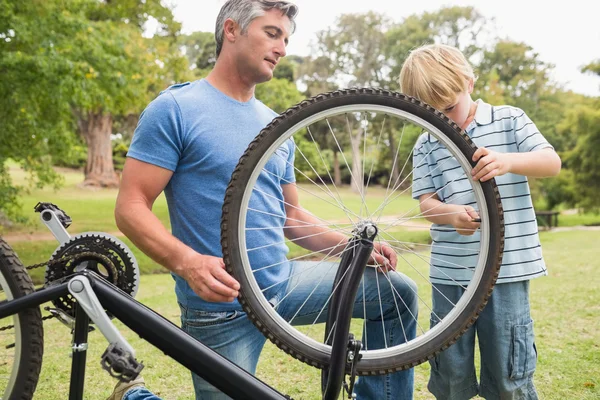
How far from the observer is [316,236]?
Answer: 7.88 feet

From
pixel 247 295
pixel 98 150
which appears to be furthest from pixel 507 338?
pixel 98 150

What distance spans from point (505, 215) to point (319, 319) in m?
0.85

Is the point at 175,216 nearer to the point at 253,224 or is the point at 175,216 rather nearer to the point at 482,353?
the point at 253,224

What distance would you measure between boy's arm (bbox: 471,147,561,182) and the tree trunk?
87.9 feet

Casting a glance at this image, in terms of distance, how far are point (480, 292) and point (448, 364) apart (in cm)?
76

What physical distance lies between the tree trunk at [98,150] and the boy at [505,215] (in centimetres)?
2638

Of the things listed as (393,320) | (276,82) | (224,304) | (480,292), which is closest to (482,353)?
(393,320)

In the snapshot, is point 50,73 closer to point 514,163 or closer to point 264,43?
point 264,43

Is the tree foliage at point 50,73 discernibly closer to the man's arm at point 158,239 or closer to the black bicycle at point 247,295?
the man's arm at point 158,239

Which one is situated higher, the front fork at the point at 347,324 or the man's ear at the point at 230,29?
the man's ear at the point at 230,29

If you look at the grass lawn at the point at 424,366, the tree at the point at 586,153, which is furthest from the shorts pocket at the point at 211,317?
the tree at the point at 586,153

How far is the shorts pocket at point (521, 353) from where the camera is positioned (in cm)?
236

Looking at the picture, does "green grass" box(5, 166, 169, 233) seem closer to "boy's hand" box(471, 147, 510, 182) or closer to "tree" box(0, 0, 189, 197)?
"tree" box(0, 0, 189, 197)

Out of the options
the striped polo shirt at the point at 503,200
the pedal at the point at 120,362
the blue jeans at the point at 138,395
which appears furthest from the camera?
the blue jeans at the point at 138,395
